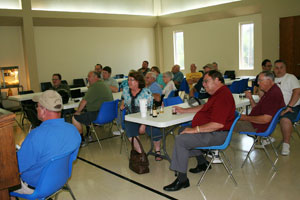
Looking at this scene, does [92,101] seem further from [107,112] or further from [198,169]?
[198,169]

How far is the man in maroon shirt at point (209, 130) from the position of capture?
133 inches

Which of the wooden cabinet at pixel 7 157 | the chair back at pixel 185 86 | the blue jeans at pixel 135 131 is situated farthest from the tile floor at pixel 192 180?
the chair back at pixel 185 86

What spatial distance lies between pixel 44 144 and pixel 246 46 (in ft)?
34.9

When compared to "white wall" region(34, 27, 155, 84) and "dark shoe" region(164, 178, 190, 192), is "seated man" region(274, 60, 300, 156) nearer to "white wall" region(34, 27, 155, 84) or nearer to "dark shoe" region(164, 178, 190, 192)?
"dark shoe" region(164, 178, 190, 192)

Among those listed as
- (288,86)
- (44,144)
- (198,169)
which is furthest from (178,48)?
(44,144)

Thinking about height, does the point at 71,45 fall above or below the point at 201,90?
above

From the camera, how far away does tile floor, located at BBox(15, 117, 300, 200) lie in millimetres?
3350

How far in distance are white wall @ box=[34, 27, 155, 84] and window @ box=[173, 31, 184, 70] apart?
3.39 ft

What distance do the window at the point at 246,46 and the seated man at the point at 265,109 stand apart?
7901mm

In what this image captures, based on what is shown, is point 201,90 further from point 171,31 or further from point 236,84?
point 171,31

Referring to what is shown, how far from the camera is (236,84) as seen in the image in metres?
7.63

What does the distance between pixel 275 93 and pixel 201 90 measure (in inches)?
90.0

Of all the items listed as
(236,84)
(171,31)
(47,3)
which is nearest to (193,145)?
(236,84)

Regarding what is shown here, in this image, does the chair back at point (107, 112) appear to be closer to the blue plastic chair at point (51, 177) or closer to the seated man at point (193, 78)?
the blue plastic chair at point (51, 177)
